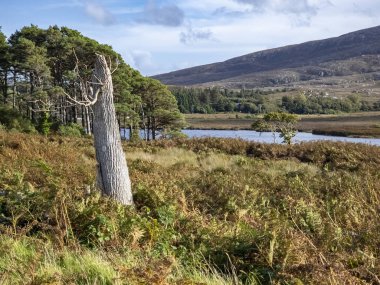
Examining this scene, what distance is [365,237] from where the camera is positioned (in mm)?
5676

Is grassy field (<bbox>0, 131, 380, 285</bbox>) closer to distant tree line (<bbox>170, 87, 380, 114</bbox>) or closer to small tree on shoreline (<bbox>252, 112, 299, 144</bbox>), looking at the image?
small tree on shoreline (<bbox>252, 112, 299, 144</bbox>)

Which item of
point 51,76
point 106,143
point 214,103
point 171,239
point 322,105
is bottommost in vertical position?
point 322,105

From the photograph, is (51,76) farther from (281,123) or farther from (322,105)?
(322,105)

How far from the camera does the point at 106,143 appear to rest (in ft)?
26.9

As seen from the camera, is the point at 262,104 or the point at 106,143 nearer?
the point at 106,143

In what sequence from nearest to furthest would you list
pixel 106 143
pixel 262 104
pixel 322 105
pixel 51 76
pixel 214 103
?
pixel 106 143
pixel 51 76
pixel 262 104
pixel 322 105
pixel 214 103

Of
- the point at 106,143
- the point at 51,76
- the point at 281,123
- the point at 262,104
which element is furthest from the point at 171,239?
the point at 262,104

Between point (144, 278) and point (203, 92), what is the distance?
608 feet

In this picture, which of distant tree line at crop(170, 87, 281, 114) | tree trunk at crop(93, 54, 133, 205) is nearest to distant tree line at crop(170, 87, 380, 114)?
distant tree line at crop(170, 87, 281, 114)

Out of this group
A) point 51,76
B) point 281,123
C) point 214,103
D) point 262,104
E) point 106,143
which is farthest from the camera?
point 214,103

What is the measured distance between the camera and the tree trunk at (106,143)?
8195 millimetres

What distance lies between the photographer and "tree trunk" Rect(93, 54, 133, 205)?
26.9ft

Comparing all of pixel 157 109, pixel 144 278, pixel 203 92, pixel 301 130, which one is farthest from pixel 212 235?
pixel 203 92

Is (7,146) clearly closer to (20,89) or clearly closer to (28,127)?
(28,127)
